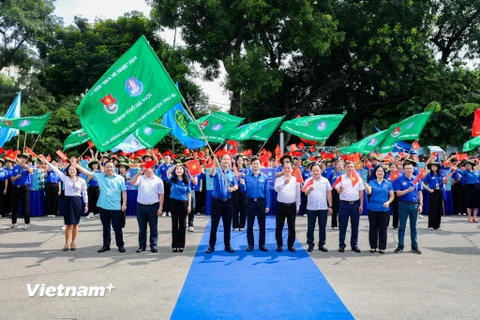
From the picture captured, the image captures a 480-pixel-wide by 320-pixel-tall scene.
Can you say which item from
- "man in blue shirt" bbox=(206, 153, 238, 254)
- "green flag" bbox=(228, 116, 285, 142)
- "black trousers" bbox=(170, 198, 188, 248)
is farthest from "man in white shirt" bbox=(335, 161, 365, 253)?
"green flag" bbox=(228, 116, 285, 142)

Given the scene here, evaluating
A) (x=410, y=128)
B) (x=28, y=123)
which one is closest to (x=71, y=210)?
(x=28, y=123)

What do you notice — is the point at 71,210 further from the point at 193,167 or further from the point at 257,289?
the point at 257,289

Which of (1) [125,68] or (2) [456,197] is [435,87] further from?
(1) [125,68]

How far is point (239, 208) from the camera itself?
11805 millimetres

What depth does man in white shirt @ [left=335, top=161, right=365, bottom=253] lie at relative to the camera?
346 inches

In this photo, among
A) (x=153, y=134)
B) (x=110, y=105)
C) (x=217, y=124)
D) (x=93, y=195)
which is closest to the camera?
(x=110, y=105)

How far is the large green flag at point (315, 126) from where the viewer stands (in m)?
12.8

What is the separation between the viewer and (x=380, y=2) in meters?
26.1

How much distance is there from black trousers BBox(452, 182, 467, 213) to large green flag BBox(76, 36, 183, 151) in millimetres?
11293

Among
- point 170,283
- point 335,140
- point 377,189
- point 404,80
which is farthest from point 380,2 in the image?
point 170,283

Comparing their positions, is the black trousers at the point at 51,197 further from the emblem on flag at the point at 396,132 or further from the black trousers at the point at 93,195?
the emblem on flag at the point at 396,132

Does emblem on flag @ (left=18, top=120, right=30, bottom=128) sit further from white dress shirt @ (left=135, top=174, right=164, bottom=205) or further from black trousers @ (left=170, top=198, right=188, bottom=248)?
black trousers @ (left=170, top=198, right=188, bottom=248)

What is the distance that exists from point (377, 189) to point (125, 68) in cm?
516

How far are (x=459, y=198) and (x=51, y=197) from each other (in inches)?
528
